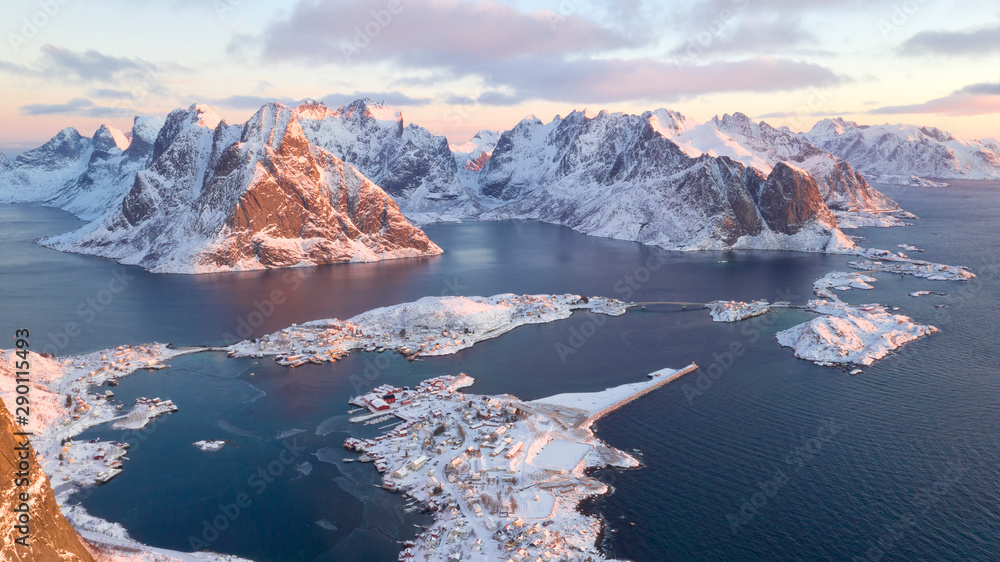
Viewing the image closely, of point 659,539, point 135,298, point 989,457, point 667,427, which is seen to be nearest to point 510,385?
point 667,427

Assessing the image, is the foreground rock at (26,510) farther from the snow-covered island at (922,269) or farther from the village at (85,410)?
the snow-covered island at (922,269)

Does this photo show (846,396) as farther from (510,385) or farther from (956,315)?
(956,315)

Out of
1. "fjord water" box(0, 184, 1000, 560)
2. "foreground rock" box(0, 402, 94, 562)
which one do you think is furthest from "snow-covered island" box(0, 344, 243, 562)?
"foreground rock" box(0, 402, 94, 562)

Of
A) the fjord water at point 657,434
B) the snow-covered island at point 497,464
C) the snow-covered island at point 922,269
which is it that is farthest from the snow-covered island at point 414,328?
the snow-covered island at point 922,269

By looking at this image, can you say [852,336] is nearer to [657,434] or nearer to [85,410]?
[657,434]

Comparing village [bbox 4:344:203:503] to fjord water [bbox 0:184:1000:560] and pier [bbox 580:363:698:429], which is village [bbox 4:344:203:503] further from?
pier [bbox 580:363:698:429]

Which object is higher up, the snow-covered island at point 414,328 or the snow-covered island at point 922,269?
the snow-covered island at point 922,269

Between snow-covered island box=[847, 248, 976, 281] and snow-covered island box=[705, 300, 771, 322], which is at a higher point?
snow-covered island box=[847, 248, 976, 281]
